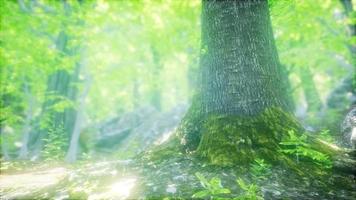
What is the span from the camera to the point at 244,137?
4.86 m

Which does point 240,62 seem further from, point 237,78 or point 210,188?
point 210,188

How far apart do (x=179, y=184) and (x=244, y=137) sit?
1.30 metres

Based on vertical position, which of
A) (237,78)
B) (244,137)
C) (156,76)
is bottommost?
(244,137)

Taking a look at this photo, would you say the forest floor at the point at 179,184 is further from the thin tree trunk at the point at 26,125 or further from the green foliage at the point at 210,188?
the thin tree trunk at the point at 26,125

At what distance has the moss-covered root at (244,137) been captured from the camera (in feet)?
15.3

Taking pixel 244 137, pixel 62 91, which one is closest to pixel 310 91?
pixel 62 91

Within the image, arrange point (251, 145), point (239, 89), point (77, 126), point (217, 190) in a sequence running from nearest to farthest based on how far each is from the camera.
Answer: point (217, 190)
point (251, 145)
point (239, 89)
point (77, 126)

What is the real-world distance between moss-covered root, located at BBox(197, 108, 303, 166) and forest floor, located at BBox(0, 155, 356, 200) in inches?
8.4

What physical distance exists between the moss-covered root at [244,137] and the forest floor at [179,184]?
214 millimetres

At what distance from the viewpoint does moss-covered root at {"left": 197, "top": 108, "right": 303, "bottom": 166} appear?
15.3 feet

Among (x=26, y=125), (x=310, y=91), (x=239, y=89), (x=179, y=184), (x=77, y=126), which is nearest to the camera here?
(x=179, y=184)

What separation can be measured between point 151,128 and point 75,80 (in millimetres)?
4562

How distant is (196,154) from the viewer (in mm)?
5070

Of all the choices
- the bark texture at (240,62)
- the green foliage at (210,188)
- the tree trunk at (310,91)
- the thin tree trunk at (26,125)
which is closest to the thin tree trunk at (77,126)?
the thin tree trunk at (26,125)
